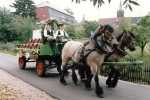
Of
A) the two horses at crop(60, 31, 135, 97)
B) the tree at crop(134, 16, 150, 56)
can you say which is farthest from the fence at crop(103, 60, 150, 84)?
the tree at crop(134, 16, 150, 56)

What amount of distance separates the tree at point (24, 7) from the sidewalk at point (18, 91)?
1704 inches

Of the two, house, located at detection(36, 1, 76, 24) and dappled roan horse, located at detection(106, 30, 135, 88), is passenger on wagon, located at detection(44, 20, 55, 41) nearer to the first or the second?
dappled roan horse, located at detection(106, 30, 135, 88)

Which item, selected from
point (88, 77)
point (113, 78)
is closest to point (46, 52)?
point (88, 77)

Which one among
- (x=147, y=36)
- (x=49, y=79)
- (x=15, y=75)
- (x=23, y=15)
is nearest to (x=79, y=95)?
(x=49, y=79)

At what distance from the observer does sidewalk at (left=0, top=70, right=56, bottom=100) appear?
9355 millimetres

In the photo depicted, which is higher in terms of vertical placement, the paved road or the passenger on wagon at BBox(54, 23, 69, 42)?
the passenger on wagon at BBox(54, 23, 69, 42)

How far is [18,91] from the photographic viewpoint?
1041cm

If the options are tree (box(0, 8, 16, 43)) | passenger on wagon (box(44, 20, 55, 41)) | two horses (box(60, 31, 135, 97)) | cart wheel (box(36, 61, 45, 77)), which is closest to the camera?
two horses (box(60, 31, 135, 97))

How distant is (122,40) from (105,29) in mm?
1143

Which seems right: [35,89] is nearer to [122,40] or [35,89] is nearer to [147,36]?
[122,40]

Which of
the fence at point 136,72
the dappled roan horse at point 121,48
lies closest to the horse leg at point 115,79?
the dappled roan horse at point 121,48

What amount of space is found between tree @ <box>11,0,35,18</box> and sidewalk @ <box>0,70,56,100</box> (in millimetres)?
43272

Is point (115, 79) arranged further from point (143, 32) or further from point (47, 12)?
point (47, 12)

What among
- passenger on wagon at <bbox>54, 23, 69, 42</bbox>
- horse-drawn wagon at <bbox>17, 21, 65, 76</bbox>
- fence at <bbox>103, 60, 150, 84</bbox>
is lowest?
fence at <bbox>103, 60, 150, 84</bbox>
